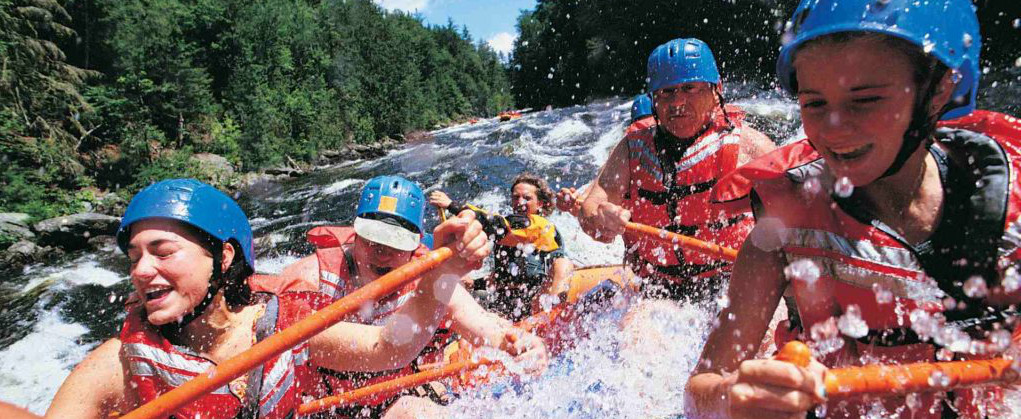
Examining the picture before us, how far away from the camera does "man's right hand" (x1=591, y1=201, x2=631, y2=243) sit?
3.23m

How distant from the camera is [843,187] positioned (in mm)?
1456

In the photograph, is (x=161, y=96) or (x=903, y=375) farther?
(x=161, y=96)

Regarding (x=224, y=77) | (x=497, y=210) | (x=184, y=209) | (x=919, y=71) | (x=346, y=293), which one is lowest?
(x=497, y=210)

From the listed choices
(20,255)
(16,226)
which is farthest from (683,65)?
(16,226)

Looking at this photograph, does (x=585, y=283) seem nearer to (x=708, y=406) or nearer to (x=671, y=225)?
(x=671, y=225)

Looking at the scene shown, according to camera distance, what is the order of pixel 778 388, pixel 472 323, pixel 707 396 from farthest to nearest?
pixel 472 323 < pixel 707 396 < pixel 778 388

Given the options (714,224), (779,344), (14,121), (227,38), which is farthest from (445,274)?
(227,38)

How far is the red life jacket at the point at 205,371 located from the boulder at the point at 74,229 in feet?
42.6

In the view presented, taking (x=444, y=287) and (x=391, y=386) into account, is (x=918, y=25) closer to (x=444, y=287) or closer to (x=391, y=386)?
(x=444, y=287)

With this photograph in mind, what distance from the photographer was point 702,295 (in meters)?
3.47

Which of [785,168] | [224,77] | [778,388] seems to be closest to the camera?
[778,388]

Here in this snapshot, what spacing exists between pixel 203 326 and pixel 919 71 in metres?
2.81

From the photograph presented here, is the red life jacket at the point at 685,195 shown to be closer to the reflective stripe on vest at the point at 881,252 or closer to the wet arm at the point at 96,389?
the reflective stripe on vest at the point at 881,252

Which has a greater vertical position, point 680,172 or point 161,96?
point 161,96
